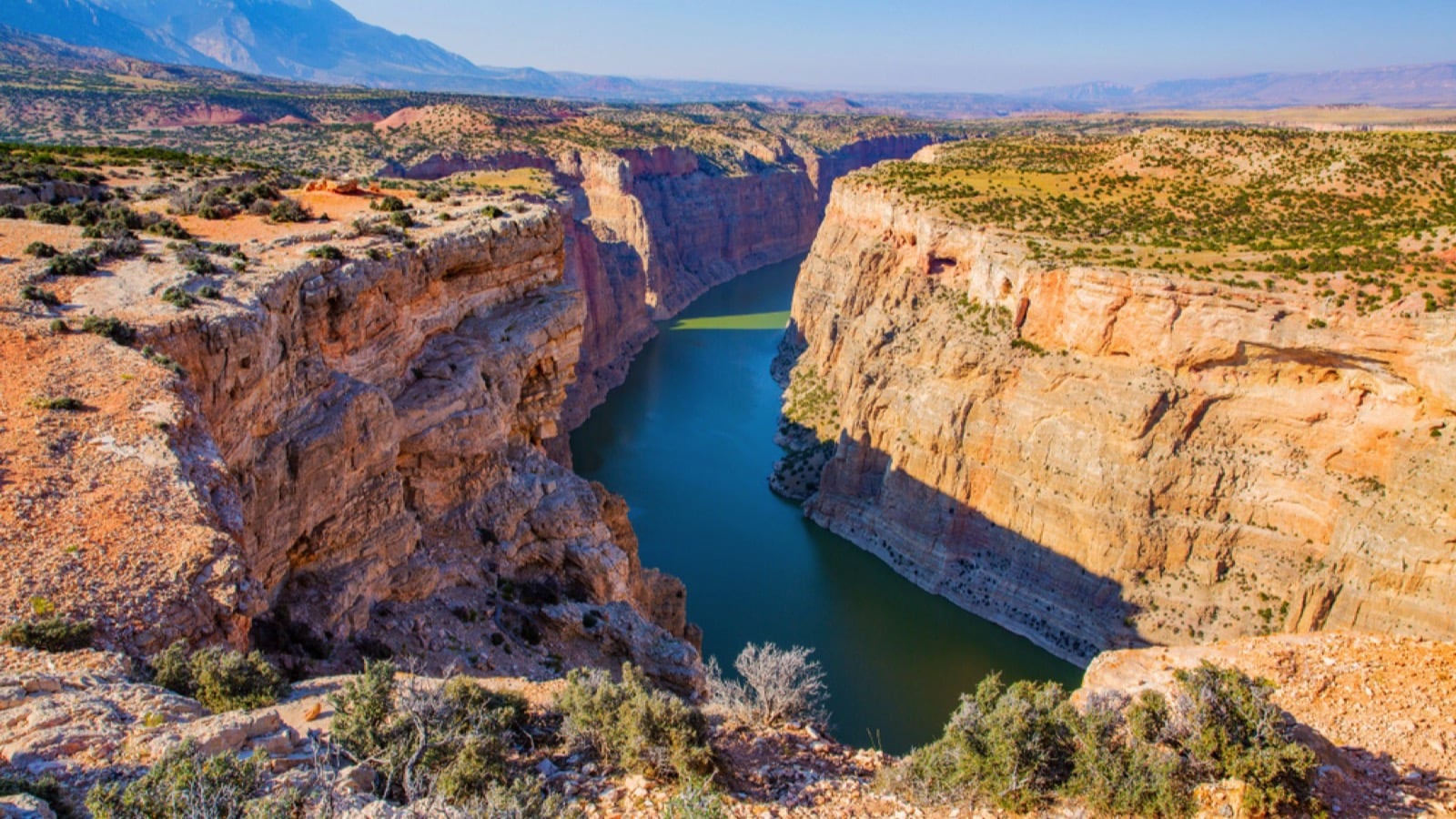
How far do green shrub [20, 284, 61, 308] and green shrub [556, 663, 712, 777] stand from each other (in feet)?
32.0

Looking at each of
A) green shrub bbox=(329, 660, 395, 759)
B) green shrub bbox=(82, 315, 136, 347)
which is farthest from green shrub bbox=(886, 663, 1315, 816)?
green shrub bbox=(82, 315, 136, 347)

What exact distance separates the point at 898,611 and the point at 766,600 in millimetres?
4582

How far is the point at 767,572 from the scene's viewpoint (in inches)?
1230

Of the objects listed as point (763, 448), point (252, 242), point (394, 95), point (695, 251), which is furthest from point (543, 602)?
point (394, 95)

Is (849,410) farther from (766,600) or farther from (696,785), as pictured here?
(696,785)

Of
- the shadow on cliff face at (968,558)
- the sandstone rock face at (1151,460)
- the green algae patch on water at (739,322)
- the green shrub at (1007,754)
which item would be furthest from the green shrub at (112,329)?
the green algae patch on water at (739,322)

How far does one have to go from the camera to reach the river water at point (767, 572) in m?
25.4

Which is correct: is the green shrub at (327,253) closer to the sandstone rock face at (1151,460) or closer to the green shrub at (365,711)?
the green shrub at (365,711)

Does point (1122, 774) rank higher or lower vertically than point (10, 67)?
lower

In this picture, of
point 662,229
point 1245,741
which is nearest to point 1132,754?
point 1245,741

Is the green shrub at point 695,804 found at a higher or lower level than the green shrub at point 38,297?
lower

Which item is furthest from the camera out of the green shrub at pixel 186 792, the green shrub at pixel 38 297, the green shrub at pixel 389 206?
the green shrub at pixel 389 206

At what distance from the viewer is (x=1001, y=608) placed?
28547mm

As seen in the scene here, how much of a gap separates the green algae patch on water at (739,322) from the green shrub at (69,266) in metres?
49.7
